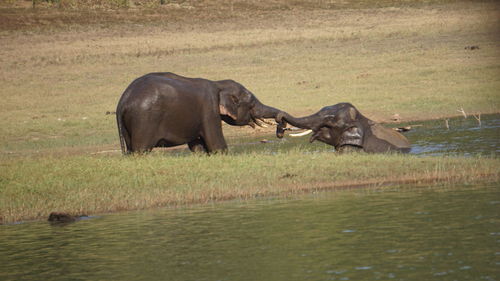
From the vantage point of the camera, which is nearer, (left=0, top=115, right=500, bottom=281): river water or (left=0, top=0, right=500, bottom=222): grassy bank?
(left=0, top=115, right=500, bottom=281): river water

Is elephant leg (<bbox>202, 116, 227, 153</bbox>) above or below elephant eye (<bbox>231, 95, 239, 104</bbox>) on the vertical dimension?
below

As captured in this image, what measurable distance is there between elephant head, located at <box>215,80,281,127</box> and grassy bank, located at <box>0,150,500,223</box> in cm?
153

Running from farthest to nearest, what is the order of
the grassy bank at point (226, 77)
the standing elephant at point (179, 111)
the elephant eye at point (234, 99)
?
1. the elephant eye at point (234, 99)
2. the standing elephant at point (179, 111)
3. the grassy bank at point (226, 77)

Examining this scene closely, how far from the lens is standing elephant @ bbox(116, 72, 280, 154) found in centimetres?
1645

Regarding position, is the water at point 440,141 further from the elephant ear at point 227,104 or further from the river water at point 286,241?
the river water at point 286,241

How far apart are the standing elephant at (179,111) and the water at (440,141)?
127cm

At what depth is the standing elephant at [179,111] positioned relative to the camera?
54.0 ft

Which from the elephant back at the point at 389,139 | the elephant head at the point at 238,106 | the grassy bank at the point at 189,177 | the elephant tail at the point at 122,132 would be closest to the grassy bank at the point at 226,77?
the grassy bank at the point at 189,177

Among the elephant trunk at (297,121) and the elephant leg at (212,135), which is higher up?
the elephant trunk at (297,121)

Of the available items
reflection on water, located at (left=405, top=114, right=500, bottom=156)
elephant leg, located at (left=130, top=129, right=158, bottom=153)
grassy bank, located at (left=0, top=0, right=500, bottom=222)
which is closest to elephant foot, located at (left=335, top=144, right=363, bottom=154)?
grassy bank, located at (left=0, top=0, right=500, bottom=222)

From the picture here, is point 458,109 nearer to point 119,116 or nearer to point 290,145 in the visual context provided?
point 290,145

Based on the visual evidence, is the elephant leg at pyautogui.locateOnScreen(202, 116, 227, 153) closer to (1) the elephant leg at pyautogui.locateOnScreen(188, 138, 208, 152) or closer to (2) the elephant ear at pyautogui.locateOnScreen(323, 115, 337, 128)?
(1) the elephant leg at pyautogui.locateOnScreen(188, 138, 208, 152)

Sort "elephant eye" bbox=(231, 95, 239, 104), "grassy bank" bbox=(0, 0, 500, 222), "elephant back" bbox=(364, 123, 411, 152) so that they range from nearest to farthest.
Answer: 1. "grassy bank" bbox=(0, 0, 500, 222)
2. "elephant eye" bbox=(231, 95, 239, 104)
3. "elephant back" bbox=(364, 123, 411, 152)

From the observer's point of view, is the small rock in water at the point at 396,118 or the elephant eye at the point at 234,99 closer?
the elephant eye at the point at 234,99
